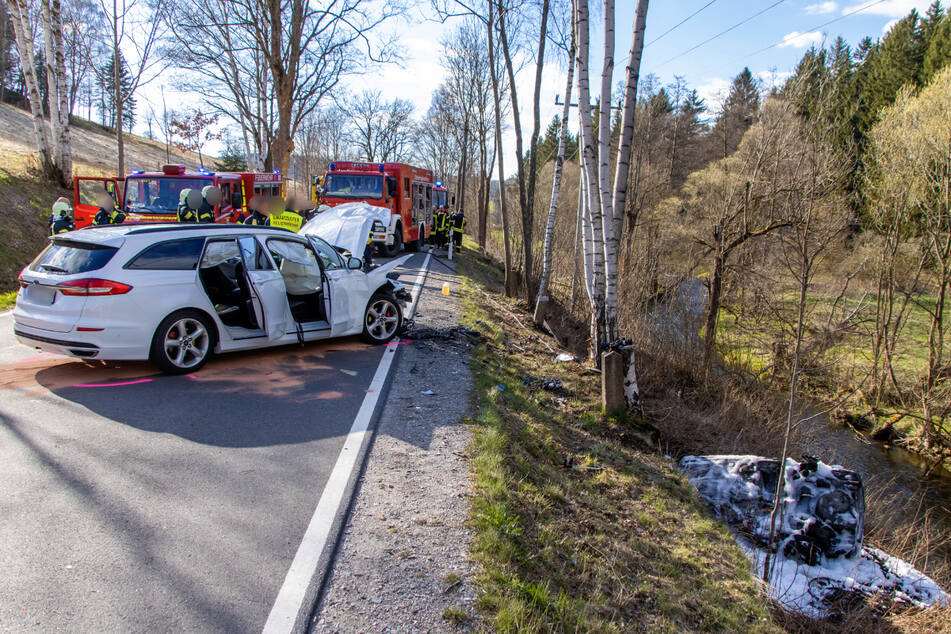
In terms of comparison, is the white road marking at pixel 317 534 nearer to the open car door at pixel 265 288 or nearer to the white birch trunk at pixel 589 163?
the open car door at pixel 265 288

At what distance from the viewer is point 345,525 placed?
12.1 feet

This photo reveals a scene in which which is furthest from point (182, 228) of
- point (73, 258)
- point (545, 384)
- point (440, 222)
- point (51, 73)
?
point (440, 222)

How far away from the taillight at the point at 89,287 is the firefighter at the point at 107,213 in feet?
23.7

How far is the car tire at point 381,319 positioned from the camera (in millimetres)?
8328

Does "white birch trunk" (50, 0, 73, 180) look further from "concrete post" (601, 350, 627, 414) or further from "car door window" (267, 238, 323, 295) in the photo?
"concrete post" (601, 350, 627, 414)

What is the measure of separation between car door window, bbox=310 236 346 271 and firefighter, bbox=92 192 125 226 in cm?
654

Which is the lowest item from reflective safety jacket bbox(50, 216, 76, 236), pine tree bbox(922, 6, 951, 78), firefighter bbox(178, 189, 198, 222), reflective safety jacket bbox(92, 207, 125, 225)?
reflective safety jacket bbox(50, 216, 76, 236)

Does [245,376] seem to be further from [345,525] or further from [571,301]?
[571,301]

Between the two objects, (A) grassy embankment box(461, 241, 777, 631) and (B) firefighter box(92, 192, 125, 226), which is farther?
(B) firefighter box(92, 192, 125, 226)

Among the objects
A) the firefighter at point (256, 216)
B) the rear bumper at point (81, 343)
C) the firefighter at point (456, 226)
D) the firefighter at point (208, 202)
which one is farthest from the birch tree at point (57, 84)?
the rear bumper at point (81, 343)

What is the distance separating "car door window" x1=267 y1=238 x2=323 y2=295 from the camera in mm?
7522

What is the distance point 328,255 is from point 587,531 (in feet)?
16.8

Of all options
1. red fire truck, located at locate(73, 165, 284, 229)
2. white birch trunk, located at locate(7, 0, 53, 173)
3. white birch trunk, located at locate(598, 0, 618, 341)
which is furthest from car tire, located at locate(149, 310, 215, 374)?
white birch trunk, located at locate(7, 0, 53, 173)

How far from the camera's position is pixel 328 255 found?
7926mm
